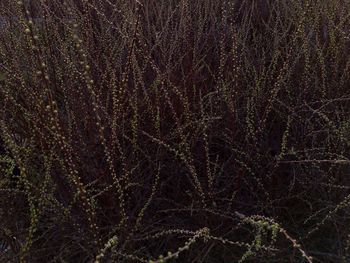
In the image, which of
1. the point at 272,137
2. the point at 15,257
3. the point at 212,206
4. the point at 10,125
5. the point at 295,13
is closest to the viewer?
the point at 15,257

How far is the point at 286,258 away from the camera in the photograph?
134 cm

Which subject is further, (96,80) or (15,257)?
(96,80)

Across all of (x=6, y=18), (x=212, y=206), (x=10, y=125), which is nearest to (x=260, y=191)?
(x=212, y=206)

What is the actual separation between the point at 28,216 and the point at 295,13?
1.45 metres

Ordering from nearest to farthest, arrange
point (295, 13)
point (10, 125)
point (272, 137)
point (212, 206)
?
1. point (212, 206)
2. point (10, 125)
3. point (272, 137)
4. point (295, 13)

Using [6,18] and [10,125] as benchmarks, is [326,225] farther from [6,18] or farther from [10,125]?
[6,18]

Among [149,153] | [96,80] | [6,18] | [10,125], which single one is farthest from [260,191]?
[6,18]

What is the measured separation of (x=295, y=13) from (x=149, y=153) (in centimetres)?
104

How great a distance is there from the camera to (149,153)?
152cm

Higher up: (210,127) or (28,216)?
(210,127)

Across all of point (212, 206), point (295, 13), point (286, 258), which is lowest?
point (286, 258)

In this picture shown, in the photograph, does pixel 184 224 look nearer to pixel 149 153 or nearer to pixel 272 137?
pixel 149 153

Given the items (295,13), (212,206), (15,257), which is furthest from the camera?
(295,13)

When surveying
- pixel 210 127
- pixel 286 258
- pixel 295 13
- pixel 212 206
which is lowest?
pixel 286 258
